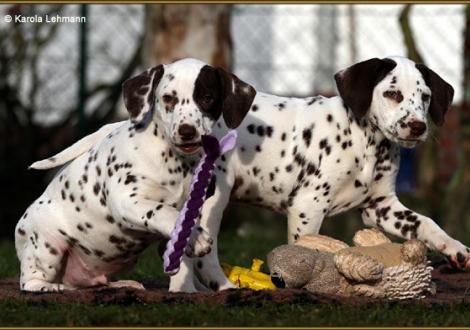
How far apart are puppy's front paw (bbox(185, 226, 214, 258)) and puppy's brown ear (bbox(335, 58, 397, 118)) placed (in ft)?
5.43

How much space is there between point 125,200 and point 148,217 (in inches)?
10.4

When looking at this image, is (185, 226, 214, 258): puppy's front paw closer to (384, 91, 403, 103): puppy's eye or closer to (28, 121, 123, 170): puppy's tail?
(28, 121, 123, 170): puppy's tail

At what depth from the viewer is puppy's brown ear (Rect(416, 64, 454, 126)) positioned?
7426mm

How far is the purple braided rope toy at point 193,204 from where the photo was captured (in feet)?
20.2

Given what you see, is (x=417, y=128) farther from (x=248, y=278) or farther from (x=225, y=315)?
(x=225, y=315)

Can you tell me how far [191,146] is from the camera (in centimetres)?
652

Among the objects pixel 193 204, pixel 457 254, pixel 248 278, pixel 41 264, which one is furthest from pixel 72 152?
pixel 457 254

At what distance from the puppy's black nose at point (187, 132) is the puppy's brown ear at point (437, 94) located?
5.68 feet

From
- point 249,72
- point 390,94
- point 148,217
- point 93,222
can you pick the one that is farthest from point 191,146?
point 249,72

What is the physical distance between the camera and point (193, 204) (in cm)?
627

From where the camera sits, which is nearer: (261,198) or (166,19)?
(261,198)

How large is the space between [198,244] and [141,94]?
1.07 meters

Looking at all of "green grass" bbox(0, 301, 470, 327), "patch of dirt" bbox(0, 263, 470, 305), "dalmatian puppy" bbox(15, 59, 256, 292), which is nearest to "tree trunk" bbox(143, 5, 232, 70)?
"dalmatian puppy" bbox(15, 59, 256, 292)

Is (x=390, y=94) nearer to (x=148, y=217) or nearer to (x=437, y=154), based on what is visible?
(x=148, y=217)
